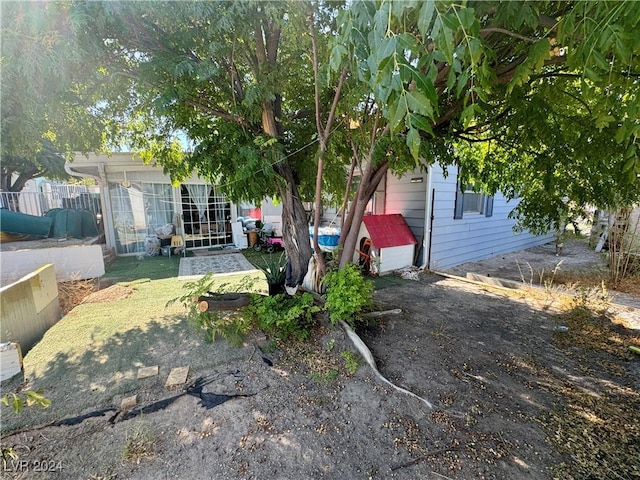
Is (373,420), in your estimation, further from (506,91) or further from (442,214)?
(442,214)

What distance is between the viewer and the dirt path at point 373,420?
172 cm

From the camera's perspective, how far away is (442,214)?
6.16 m

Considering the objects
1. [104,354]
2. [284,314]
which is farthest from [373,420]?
[104,354]

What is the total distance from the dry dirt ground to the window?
3.75 meters

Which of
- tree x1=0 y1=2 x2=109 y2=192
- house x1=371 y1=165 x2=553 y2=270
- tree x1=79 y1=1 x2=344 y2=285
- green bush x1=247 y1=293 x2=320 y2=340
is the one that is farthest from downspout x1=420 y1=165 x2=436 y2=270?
tree x1=0 y1=2 x2=109 y2=192

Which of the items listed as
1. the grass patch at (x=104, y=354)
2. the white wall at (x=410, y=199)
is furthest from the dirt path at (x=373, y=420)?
the white wall at (x=410, y=199)

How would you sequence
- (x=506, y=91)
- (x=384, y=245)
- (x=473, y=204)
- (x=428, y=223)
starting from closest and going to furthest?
(x=506, y=91), (x=384, y=245), (x=428, y=223), (x=473, y=204)

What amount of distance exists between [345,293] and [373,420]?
1144mm

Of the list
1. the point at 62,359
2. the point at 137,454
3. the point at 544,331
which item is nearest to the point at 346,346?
the point at 137,454

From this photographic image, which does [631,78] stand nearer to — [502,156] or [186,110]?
[502,156]

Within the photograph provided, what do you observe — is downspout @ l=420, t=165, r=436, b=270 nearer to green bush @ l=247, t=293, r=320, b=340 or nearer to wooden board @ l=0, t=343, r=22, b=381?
green bush @ l=247, t=293, r=320, b=340

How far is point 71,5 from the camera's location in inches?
91.4

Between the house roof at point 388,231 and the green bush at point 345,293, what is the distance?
111 inches

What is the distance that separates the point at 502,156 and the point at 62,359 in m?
5.82
